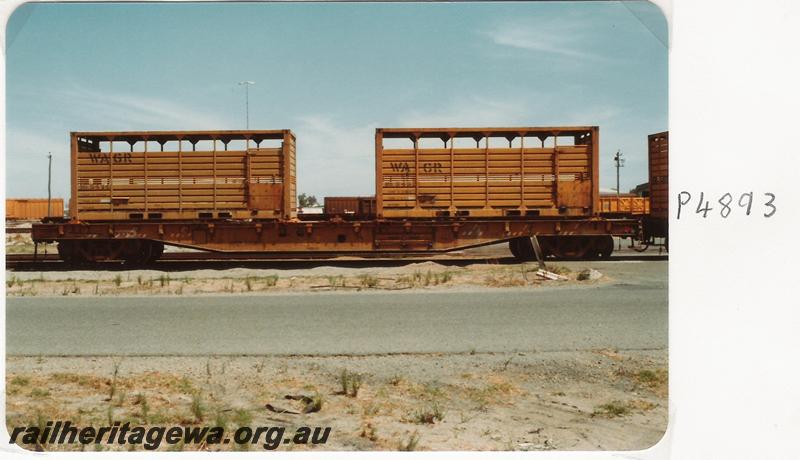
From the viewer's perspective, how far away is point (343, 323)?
7.78 metres

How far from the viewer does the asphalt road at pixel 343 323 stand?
6.56m

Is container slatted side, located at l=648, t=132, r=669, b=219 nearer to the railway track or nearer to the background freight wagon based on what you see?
the background freight wagon

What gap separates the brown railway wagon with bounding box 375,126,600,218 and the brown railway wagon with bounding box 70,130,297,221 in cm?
303

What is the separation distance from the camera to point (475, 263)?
1582 cm

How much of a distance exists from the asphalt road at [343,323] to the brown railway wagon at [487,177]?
18.0ft

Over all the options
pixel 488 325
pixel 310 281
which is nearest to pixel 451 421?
pixel 488 325

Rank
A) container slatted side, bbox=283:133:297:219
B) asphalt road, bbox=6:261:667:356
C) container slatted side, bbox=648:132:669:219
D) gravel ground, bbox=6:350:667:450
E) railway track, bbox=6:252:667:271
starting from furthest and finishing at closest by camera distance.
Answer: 1. container slatted side, bbox=648:132:669:219
2. container slatted side, bbox=283:133:297:219
3. railway track, bbox=6:252:667:271
4. asphalt road, bbox=6:261:667:356
5. gravel ground, bbox=6:350:667:450

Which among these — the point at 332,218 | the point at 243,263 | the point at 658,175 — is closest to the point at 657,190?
the point at 658,175

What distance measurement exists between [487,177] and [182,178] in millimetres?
8713

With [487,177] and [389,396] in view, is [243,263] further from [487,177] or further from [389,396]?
[389,396]

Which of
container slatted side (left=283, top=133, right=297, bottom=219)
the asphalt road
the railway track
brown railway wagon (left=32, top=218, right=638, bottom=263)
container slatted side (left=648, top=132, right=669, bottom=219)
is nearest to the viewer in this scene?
the asphalt road

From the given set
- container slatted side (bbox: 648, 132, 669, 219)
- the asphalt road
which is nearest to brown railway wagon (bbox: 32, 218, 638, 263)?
container slatted side (bbox: 648, 132, 669, 219)

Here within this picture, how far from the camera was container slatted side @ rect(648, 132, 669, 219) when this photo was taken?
1661 centimetres
